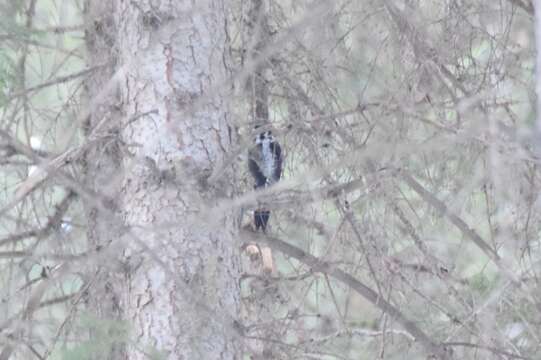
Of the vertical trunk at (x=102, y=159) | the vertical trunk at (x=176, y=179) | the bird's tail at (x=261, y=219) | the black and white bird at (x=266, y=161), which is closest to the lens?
the vertical trunk at (x=176, y=179)

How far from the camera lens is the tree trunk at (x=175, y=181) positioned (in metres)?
3.49

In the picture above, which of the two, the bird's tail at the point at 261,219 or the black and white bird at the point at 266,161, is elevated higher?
the black and white bird at the point at 266,161

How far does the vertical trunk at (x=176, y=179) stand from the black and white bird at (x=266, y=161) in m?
1.01

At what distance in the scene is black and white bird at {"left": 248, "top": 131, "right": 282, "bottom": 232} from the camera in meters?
4.79

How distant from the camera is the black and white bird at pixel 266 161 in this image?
479 centimetres

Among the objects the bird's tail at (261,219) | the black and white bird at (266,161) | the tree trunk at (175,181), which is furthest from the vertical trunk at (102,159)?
the black and white bird at (266,161)

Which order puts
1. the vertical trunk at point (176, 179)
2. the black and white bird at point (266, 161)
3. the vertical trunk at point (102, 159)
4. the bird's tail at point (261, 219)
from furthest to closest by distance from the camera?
the black and white bird at point (266, 161) < the bird's tail at point (261, 219) < the vertical trunk at point (102, 159) < the vertical trunk at point (176, 179)

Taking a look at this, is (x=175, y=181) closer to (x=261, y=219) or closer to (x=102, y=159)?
(x=102, y=159)

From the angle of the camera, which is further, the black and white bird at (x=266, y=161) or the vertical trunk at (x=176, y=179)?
the black and white bird at (x=266, y=161)

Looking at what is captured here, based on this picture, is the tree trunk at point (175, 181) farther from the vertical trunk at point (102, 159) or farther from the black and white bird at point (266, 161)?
the black and white bird at point (266, 161)

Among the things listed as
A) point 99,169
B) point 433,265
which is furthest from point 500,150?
point 99,169

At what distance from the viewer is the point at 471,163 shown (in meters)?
4.00

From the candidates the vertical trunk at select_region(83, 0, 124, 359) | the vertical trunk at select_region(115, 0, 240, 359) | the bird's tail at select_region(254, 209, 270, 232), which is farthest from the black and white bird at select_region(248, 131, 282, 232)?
the vertical trunk at select_region(115, 0, 240, 359)

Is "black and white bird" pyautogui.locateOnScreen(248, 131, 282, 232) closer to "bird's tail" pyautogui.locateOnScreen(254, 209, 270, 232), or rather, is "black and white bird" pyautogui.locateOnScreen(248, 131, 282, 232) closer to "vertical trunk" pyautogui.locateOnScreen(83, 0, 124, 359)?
"bird's tail" pyautogui.locateOnScreen(254, 209, 270, 232)
